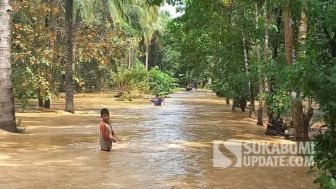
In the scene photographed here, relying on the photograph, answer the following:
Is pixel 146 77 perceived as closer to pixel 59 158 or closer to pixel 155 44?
pixel 155 44

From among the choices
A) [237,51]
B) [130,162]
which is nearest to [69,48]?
[237,51]

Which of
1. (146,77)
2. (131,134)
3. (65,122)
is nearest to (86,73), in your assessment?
(146,77)

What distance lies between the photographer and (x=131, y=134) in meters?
15.6

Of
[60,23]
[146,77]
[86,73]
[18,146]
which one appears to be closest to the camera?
[18,146]

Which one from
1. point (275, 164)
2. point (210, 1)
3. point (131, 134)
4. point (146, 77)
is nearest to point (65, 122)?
point (131, 134)

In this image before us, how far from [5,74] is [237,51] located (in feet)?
32.9

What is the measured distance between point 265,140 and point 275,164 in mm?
4129

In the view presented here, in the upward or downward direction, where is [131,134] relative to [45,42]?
downward

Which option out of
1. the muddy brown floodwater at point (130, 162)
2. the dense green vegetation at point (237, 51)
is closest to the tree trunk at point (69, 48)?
the dense green vegetation at point (237, 51)

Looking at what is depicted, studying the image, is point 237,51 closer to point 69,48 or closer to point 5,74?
point 69,48

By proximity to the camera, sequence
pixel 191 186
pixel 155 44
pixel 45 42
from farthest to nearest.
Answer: pixel 155 44 < pixel 45 42 < pixel 191 186

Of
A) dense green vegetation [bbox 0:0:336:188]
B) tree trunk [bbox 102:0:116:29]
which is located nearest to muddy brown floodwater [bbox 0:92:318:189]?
dense green vegetation [bbox 0:0:336:188]

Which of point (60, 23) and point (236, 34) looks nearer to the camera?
point (236, 34)

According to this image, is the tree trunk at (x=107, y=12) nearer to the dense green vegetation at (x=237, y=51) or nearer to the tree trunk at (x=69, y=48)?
the dense green vegetation at (x=237, y=51)
